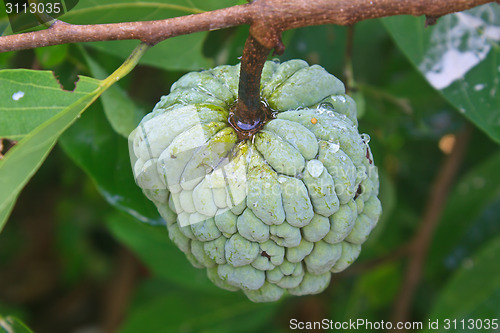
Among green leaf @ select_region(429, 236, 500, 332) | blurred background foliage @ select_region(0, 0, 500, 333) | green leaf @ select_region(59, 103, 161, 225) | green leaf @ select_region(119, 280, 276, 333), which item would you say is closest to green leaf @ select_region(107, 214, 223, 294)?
blurred background foliage @ select_region(0, 0, 500, 333)

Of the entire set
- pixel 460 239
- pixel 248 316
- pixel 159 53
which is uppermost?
pixel 159 53

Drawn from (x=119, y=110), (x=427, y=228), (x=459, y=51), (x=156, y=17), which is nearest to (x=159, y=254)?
(x=119, y=110)

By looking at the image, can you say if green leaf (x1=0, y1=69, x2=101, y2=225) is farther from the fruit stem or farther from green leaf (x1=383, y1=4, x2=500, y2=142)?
green leaf (x1=383, y1=4, x2=500, y2=142)

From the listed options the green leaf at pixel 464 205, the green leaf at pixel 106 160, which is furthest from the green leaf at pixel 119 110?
the green leaf at pixel 464 205

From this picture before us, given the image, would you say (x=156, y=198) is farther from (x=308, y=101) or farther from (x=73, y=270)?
(x=73, y=270)

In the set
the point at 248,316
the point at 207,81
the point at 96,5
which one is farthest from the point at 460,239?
the point at 96,5

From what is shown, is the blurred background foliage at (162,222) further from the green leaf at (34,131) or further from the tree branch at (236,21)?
the tree branch at (236,21)
